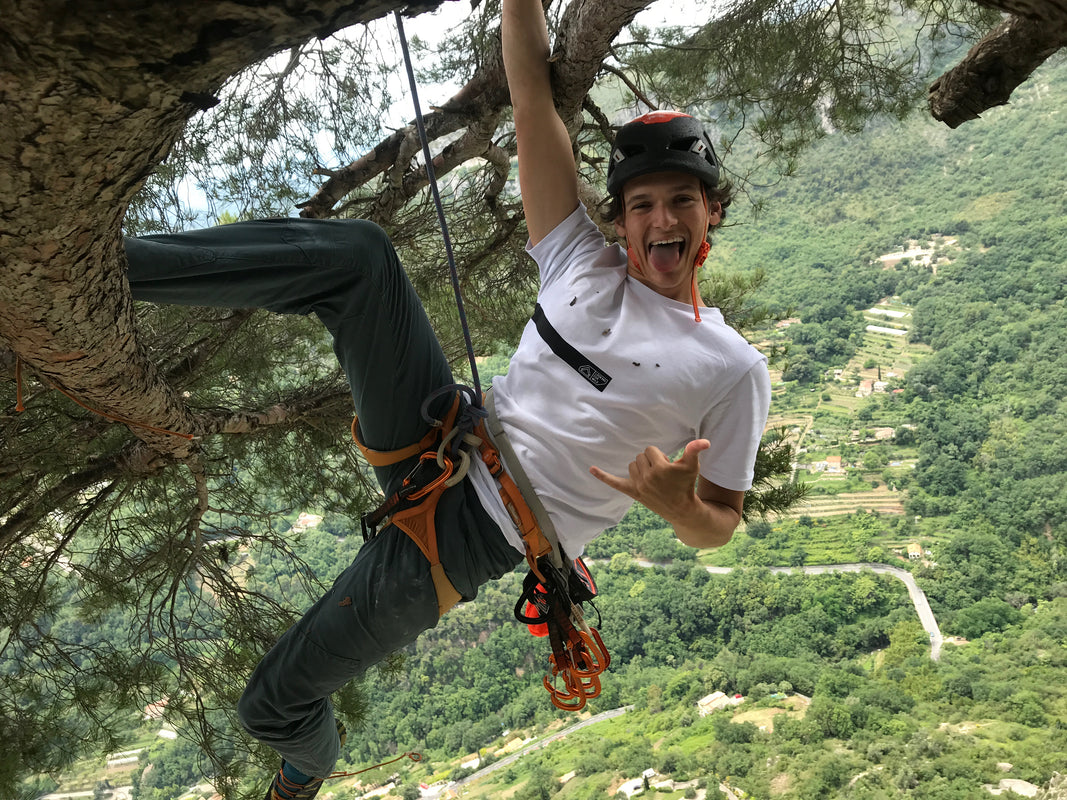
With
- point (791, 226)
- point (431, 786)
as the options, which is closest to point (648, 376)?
point (431, 786)

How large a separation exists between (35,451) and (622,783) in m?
17.1

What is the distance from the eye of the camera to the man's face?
1.47m

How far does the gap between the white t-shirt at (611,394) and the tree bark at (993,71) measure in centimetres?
52

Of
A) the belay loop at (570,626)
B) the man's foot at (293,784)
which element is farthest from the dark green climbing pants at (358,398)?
the man's foot at (293,784)

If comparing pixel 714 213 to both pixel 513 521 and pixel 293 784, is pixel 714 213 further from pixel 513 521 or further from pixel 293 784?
pixel 293 784

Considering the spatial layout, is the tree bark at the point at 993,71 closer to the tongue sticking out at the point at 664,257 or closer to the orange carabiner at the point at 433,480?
the tongue sticking out at the point at 664,257

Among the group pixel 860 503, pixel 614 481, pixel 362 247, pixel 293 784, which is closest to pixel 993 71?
pixel 614 481

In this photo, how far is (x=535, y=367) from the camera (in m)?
1.49

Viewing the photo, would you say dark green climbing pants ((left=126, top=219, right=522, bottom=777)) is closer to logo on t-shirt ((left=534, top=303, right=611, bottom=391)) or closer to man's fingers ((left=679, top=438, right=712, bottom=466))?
logo on t-shirt ((left=534, top=303, right=611, bottom=391))

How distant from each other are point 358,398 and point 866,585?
79.4 ft

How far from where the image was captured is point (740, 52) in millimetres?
3088

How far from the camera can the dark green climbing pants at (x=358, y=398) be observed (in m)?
1.32

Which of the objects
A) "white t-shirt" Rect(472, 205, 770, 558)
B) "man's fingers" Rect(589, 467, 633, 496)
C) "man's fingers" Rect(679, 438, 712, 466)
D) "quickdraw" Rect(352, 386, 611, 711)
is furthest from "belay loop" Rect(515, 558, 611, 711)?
"man's fingers" Rect(679, 438, 712, 466)

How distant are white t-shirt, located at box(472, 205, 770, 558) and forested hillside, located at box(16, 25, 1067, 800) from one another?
7.83 meters
